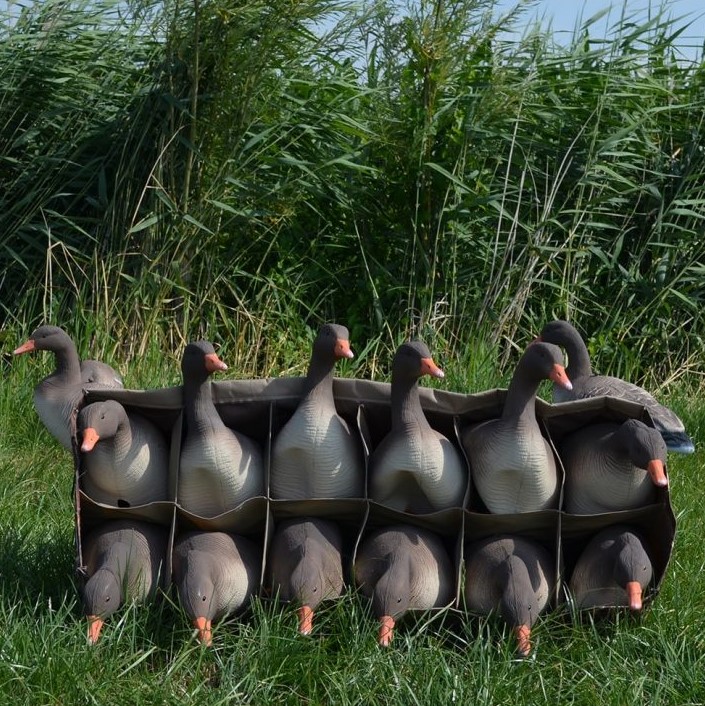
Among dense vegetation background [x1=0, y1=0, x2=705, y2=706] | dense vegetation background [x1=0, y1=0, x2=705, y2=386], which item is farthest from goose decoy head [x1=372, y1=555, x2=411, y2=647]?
dense vegetation background [x1=0, y1=0, x2=705, y2=386]

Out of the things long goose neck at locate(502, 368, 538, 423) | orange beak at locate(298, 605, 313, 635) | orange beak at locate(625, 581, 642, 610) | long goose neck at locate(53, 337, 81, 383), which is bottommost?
orange beak at locate(298, 605, 313, 635)

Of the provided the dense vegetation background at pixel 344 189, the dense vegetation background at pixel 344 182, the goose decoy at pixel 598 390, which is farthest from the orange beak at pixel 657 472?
the dense vegetation background at pixel 344 182

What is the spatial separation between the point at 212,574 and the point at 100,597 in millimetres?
294

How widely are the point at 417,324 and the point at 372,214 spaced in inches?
28.9

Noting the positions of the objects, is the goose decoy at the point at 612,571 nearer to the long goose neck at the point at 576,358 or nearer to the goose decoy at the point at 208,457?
the goose decoy at the point at 208,457

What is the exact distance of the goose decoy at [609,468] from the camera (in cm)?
300

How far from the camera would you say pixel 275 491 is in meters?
3.22

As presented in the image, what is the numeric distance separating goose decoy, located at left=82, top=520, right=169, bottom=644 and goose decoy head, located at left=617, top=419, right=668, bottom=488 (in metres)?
1.30

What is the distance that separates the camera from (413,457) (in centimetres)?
310

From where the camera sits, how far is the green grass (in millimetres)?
2758

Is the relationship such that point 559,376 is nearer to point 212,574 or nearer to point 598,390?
point 598,390

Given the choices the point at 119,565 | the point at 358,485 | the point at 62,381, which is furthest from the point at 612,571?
the point at 62,381

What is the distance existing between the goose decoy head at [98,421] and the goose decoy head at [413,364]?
30.6 inches

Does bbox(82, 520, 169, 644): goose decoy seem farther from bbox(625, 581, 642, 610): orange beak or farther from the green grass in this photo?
bbox(625, 581, 642, 610): orange beak
